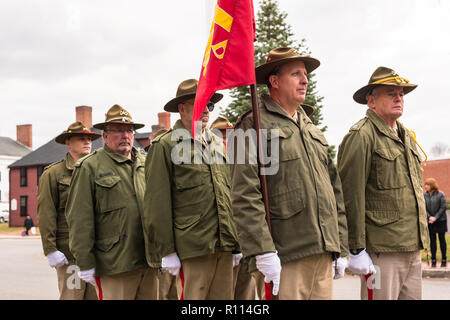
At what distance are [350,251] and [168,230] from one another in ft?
5.36

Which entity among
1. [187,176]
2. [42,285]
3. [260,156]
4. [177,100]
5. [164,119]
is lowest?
[42,285]

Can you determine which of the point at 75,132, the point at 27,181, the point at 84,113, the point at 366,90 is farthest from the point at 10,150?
the point at 366,90

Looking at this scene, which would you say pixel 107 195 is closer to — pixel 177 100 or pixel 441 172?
pixel 177 100

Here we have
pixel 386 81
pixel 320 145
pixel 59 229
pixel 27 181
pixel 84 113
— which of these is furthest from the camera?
pixel 27 181

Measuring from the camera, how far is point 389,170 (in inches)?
190

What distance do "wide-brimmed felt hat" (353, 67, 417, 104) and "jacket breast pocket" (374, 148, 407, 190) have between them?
0.65 meters

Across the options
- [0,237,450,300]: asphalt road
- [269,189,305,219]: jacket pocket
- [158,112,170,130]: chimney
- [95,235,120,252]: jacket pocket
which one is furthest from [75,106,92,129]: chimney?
[269,189,305,219]: jacket pocket

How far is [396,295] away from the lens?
474 centimetres

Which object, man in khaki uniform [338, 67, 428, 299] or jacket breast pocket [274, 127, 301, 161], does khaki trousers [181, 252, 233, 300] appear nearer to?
man in khaki uniform [338, 67, 428, 299]

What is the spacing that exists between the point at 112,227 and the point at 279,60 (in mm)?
2275

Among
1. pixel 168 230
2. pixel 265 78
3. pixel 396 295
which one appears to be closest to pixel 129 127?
pixel 168 230

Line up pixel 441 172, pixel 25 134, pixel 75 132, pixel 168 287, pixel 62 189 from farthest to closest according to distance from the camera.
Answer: pixel 25 134, pixel 441 172, pixel 168 287, pixel 75 132, pixel 62 189

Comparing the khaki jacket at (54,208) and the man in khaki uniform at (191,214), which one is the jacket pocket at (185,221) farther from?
the khaki jacket at (54,208)

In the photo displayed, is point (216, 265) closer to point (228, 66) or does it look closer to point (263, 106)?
point (263, 106)
